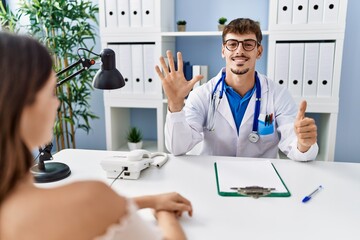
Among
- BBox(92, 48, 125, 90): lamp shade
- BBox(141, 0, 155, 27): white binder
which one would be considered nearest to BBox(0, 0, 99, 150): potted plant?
BBox(141, 0, 155, 27): white binder

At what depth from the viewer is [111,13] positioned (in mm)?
2363

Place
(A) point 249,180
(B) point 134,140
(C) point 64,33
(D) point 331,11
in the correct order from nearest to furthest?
(A) point 249,180 < (D) point 331,11 < (C) point 64,33 < (B) point 134,140

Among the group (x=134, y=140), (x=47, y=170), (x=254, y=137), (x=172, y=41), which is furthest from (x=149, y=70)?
(x=47, y=170)

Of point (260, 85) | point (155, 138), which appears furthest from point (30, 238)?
point (155, 138)

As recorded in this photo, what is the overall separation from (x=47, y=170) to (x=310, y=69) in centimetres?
171

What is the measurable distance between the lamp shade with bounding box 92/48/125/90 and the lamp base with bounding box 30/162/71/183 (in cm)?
33

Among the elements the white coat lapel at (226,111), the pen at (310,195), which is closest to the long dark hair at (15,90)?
the pen at (310,195)

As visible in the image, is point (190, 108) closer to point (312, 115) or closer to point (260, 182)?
point (260, 182)

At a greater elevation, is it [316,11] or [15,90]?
[316,11]

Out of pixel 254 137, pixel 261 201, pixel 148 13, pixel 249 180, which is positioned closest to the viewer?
pixel 261 201

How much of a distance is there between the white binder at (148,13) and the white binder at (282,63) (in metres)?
0.86

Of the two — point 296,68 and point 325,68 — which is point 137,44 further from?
point 325,68

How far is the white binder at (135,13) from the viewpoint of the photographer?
2.31 metres

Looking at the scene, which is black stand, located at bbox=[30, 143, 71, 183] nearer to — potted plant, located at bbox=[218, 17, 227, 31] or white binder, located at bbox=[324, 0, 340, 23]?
potted plant, located at bbox=[218, 17, 227, 31]
